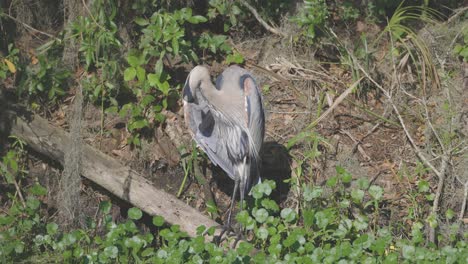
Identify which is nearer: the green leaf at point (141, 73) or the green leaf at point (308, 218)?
the green leaf at point (308, 218)

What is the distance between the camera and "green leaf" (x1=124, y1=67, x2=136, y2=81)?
266 inches

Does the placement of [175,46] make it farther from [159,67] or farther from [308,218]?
[308,218]

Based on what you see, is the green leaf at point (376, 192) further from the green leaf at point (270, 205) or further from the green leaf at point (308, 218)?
the green leaf at point (270, 205)

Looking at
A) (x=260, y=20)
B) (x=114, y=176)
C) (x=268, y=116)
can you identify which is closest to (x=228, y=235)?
(x=114, y=176)

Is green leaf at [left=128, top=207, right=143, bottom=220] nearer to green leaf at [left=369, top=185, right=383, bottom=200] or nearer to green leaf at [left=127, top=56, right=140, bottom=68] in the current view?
green leaf at [left=127, top=56, right=140, bottom=68]

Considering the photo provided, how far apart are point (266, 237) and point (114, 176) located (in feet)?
4.22

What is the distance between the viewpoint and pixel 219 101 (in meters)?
6.17

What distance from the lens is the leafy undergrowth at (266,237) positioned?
18.1 ft

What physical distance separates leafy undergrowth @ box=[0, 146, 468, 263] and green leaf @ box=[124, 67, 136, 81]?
112 cm

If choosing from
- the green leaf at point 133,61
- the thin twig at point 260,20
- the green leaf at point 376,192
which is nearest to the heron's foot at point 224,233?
the green leaf at point 376,192

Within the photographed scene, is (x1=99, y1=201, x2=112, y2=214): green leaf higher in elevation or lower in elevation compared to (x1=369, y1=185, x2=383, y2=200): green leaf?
lower

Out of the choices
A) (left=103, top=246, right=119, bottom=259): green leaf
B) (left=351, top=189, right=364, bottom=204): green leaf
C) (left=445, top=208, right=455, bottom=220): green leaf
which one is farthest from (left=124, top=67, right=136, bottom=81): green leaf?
(left=445, top=208, right=455, bottom=220): green leaf

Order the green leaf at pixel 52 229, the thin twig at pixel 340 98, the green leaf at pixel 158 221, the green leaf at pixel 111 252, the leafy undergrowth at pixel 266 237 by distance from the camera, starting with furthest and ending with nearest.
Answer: the thin twig at pixel 340 98 → the green leaf at pixel 52 229 → the green leaf at pixel 158 221 → the green leaf at pixel 111 252 → the leafy undergrowth at pixel 266 237

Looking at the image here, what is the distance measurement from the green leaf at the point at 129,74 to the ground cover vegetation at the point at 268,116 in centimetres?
1
